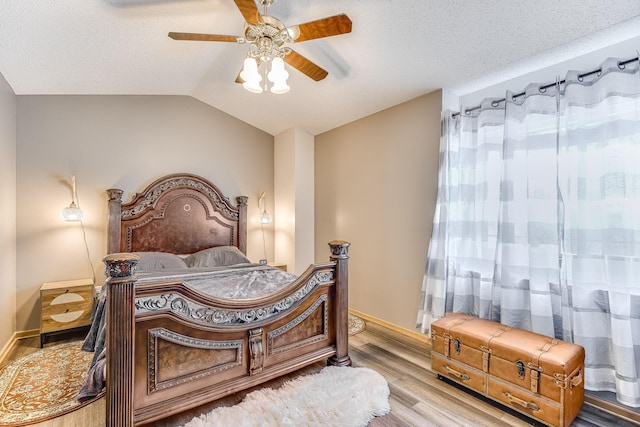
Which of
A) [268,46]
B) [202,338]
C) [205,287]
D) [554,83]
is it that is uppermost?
[268,46]

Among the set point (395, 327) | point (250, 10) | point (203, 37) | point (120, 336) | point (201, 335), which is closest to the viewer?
point (120, 336)

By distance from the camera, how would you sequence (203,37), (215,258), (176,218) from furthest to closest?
(176,218)
(215,258)
(203,37)

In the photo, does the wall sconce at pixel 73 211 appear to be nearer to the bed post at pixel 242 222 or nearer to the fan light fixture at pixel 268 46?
the bed post at pixel 242 222

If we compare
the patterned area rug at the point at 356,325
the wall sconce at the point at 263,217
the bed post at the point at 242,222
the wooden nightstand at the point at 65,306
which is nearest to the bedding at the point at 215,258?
the bed post at the point at 242,222

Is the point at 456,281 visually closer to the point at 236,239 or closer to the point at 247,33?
the point at 247,33

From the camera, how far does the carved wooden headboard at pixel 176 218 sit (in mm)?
3629

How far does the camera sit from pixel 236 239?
442 cm

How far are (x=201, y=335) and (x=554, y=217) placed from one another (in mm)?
2606

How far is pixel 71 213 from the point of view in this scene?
3.28 meters

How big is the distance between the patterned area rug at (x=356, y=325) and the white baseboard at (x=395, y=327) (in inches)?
3.2

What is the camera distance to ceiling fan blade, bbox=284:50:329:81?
7.32 feet

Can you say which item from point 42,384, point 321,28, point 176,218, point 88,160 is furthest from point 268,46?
point 42,384

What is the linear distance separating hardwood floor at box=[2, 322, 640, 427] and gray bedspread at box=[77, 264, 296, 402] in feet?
0.75

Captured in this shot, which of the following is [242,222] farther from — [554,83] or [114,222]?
[554,83]
